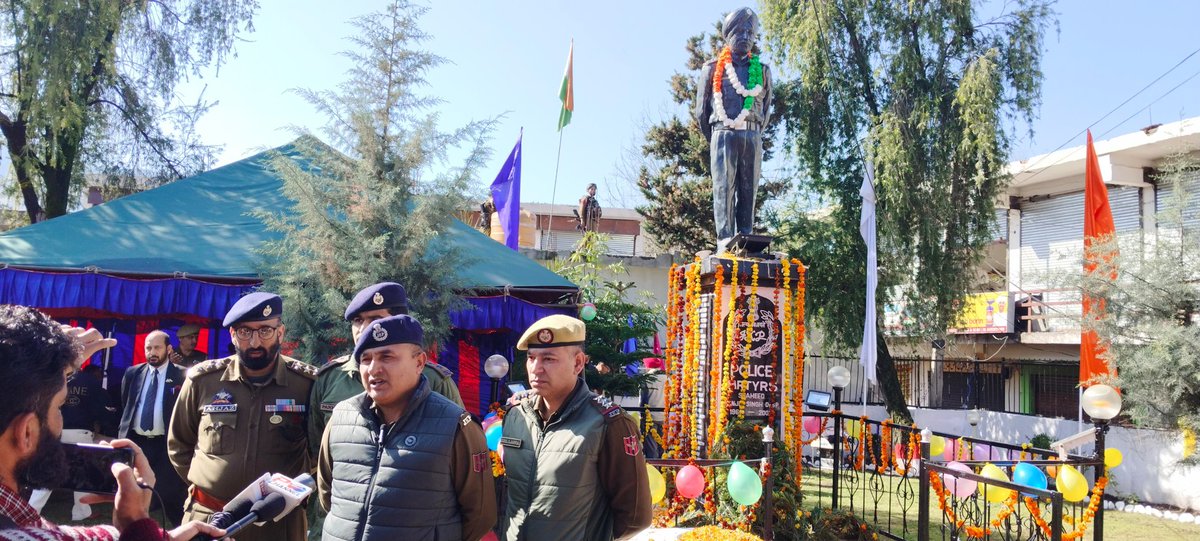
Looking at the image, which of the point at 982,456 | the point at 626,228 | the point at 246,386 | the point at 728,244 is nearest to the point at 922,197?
the point at 982,456

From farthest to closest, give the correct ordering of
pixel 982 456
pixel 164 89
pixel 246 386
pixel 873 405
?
1. pixel 873 405
2. pixel 164 89
3. pixel 982 456
4. pixel 246 386

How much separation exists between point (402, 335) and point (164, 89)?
12694mm

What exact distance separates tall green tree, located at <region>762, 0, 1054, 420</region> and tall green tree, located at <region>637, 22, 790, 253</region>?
330 cm

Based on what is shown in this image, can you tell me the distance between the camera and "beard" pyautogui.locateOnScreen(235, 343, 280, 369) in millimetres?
4133

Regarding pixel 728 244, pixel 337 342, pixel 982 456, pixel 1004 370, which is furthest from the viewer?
pixel 1004 370

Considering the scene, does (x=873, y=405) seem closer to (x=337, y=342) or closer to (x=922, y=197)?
(x=922, y=197)

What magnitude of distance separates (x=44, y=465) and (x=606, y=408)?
2.20m

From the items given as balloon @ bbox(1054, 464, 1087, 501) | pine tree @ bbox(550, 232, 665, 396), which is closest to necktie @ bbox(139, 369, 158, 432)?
pine tree @ bbox(550, 232, 665, 396)

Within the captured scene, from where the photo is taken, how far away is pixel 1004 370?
830 inches

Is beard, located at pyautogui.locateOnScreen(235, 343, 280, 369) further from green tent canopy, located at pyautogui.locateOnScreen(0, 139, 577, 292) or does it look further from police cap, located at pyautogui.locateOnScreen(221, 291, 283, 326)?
green tent canopy, located at pyautogui.locateOnScreen(0, 139, 577, 292)

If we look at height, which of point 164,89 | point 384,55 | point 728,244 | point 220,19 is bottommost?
point 728,244

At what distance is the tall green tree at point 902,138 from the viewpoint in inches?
590

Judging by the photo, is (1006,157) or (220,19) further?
(1006,157)

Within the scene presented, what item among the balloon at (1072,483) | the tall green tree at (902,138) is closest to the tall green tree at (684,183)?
the tall green tree at (902,138)
